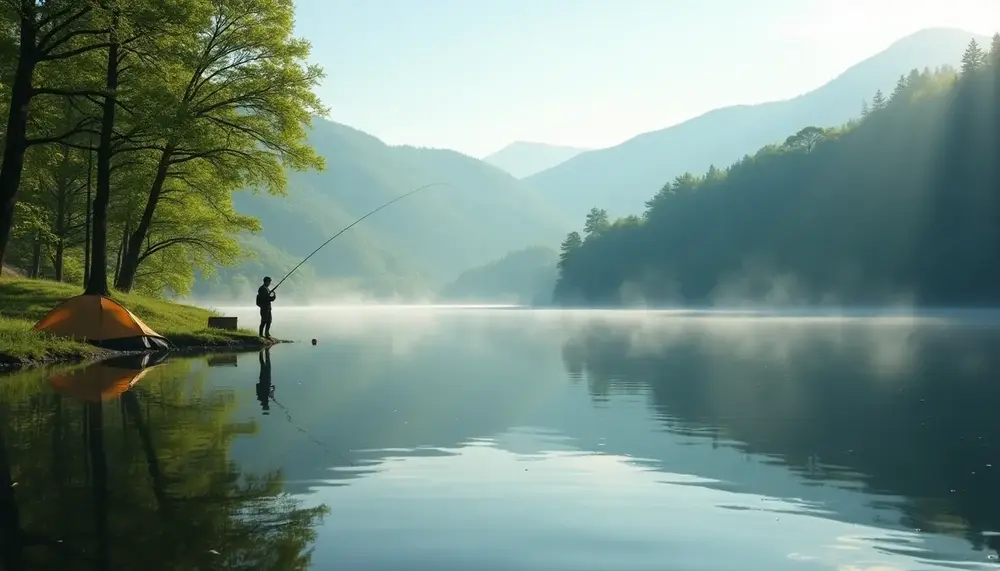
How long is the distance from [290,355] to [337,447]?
2126cm

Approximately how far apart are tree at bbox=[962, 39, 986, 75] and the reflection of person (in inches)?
6237

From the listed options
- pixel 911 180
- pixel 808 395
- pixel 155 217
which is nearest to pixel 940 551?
pixel 808 395

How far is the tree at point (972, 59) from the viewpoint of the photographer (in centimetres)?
15888

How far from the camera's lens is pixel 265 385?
21797 millimetres

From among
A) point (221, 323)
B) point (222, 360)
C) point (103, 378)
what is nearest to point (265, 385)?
point (103, 378)

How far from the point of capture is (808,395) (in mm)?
20344

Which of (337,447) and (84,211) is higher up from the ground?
(84,211)

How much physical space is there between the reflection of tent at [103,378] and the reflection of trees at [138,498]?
310cm

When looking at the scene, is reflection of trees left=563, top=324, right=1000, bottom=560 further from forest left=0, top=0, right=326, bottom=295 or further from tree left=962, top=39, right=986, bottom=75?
tree left=962, top=39, right=986, bottom=75

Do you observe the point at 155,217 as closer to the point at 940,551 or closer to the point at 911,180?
the point at 940,551

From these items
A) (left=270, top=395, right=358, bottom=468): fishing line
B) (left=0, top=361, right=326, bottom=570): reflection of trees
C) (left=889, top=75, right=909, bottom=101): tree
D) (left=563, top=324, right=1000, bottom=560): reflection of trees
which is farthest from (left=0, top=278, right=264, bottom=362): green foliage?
(left=889, top=75, right=909, bottom=101): tree

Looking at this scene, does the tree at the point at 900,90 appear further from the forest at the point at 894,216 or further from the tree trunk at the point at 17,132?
the tree trunk at the point at 17,132

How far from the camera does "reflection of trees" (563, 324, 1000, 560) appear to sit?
10.7 metres

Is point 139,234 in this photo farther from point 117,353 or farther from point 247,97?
point 117,353
